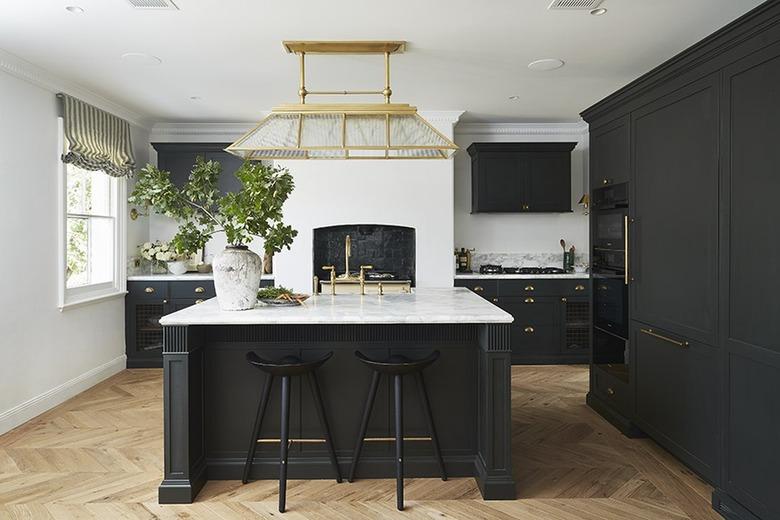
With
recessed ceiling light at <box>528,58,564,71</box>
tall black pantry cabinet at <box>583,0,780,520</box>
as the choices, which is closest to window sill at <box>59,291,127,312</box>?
recessed ceiling light at <box>528,58,564,71</box>

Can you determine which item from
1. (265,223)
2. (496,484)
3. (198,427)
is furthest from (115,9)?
(496,484)

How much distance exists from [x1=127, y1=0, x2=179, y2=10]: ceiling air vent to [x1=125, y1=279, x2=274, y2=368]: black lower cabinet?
3206 millimetres

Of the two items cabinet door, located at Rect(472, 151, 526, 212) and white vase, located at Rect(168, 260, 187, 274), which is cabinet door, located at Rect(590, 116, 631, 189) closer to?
cabinet door, located at Rect(472, 151, 526, 212)

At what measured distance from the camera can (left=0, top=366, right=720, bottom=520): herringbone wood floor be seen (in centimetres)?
282

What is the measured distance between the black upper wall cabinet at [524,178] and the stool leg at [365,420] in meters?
3.65

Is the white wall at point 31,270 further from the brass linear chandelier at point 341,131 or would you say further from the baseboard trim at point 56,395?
the brass linear chandelier at point 341,131

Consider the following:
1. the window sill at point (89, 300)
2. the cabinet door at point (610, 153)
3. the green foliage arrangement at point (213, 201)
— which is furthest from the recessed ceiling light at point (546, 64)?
the window sill at point (89, 300)

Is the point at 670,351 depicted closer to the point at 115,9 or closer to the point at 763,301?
the point at 763,301

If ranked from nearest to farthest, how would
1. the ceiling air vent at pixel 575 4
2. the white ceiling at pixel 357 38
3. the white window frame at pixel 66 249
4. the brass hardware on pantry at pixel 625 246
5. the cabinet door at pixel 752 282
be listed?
the cabinet door at pixel 752 282
the ceiling air vent at pixel 575 4
the white ceiling at pixel 357 38
the brass hardware on pantry at pixel 625 246
the white window frame at pixel 66 249

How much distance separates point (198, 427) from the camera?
122 inches

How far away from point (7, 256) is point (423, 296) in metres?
3.01

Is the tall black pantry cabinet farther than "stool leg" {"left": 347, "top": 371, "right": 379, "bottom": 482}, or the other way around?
"stool leg" {"left": 347, "top": 371, "right": 379, "bottom": 482}

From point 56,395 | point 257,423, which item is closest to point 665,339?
point 257,423

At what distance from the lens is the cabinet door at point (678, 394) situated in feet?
9.74
